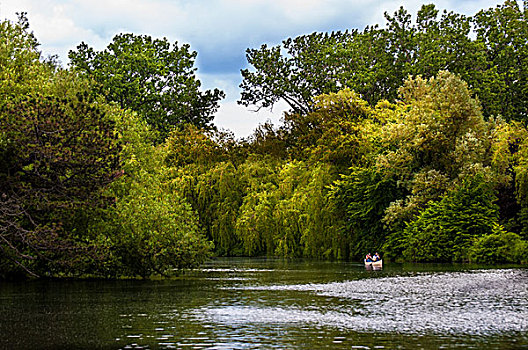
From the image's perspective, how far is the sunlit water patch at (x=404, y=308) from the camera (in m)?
17.3

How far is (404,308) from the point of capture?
21.1 meters

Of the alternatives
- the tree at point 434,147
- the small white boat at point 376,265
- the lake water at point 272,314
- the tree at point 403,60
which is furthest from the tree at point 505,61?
the lake water at point 272,314

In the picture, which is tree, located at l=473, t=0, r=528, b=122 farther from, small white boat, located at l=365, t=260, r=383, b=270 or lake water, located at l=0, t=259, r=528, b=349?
lake water, located at l=0, t=259, r=528, b=349

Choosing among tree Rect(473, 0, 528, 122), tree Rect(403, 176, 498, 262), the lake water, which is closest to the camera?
the lake water

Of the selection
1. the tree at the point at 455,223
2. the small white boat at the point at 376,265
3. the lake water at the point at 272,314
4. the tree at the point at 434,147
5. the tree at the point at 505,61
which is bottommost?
the lake water at the point at 272,314

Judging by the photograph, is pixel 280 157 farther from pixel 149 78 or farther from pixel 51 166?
pixel 51 166

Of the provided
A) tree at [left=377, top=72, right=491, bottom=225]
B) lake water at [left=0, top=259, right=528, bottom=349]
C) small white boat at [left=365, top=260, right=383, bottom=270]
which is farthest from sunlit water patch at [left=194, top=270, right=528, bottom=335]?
tree at [left=377, top=72, right=491, bottom=225]

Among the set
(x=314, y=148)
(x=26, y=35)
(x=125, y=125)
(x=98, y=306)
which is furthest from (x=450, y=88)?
(x=98, y=306)

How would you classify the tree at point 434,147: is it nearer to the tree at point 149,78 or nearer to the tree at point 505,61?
the tree at point 505,61

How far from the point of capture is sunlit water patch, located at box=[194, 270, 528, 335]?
17297mm

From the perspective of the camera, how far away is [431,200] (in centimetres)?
5175

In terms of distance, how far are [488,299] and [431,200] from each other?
95.3 feet

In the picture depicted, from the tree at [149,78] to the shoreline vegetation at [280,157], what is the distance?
22 cm

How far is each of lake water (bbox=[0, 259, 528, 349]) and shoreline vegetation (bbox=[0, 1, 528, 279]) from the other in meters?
3.35
